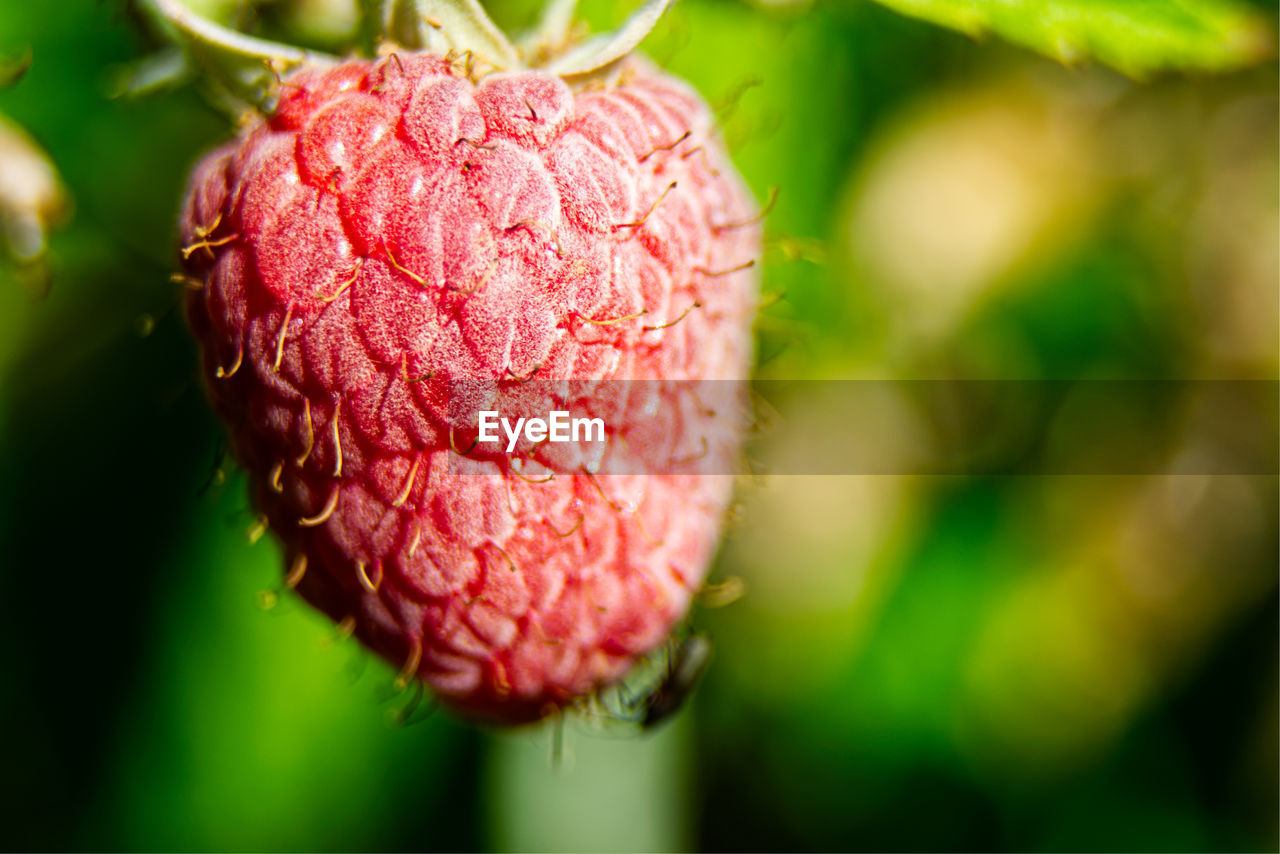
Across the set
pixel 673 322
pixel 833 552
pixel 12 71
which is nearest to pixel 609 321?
pixel 673 322

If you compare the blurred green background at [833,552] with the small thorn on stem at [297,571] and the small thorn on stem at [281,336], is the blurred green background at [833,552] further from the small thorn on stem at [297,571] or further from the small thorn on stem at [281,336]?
the small thorn on stem at [281,336]

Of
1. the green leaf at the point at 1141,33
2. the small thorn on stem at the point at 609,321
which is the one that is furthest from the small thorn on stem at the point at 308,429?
the green leaf at the point at 1141,33

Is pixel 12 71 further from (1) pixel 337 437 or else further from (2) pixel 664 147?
(2) pixel 664 147

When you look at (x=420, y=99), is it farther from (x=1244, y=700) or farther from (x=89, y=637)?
(x=1244, y=700)

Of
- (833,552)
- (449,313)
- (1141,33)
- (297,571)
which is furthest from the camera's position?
(833,552)

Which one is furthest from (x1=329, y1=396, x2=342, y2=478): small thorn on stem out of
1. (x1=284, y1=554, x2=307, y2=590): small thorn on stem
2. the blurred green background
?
the blurred green background

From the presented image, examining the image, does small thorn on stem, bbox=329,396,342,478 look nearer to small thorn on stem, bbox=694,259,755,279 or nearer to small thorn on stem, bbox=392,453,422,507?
small thorn on stem, bbox=392,453,422,507

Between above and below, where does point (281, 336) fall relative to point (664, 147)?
below
